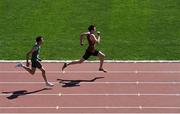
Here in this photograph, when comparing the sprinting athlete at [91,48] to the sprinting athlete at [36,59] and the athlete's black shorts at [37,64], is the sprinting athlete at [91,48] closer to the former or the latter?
the sprinting athlete at [36,59]

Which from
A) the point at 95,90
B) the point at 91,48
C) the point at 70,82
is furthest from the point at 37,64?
the point at 91,48

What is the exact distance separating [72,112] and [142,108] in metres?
2.15

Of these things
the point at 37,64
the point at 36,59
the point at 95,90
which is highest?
the point at 36,59

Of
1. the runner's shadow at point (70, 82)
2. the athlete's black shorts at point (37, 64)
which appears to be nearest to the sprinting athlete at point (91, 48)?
the runner's shadow at point (70, 82)

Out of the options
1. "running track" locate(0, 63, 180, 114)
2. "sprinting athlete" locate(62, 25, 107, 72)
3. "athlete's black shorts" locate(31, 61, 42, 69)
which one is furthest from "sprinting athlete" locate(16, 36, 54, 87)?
"sprinting athlete" locate(62, 25, 107, 72)

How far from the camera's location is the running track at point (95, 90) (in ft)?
58.3

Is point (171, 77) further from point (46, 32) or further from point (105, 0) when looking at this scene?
point (105, 0)

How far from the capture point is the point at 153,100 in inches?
723

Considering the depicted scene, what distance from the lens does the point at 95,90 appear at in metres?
19.3

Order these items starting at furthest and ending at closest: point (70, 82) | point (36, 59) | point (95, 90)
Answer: point (70, 82) → point (95, 90) → point (36, 59)

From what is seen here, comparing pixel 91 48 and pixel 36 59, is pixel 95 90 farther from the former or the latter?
pixel 36 59

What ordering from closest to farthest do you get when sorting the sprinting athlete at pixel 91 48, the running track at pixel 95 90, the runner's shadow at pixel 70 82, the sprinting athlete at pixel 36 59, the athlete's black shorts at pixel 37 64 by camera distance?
the running track at pixel 95 90 < the sprinting athlete at pixel 36 59 < the athlete's black shorts at pixel 37 64 < the runner's shadow at pixel 70 82 < the sprinting athlete at pixel 91 48

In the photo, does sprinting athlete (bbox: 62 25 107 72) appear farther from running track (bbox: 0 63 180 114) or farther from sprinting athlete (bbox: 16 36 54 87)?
sprinting athlete (bbox: 16 36 54 87)

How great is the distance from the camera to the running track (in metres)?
17.8
